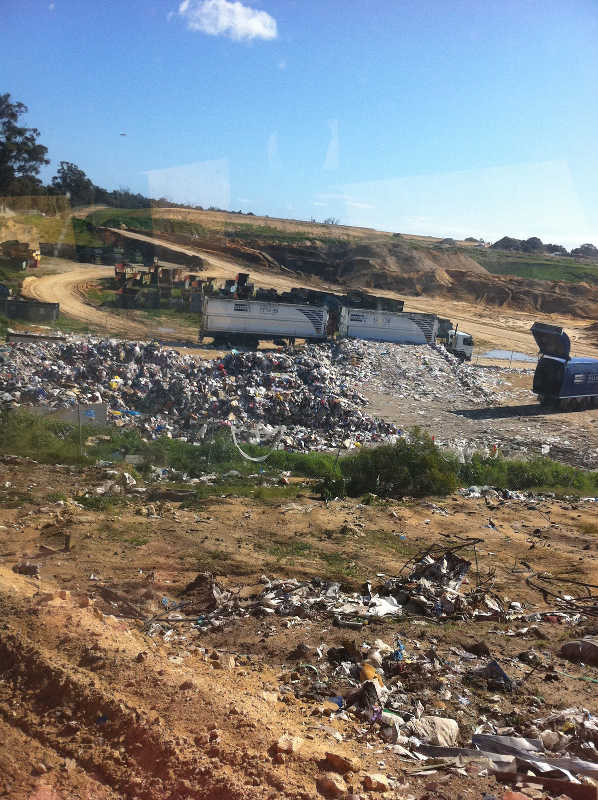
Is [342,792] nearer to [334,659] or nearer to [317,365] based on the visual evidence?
[334,659]

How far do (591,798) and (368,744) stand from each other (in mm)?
1217

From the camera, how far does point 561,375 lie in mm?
18109

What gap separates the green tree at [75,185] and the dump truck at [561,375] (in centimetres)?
3291

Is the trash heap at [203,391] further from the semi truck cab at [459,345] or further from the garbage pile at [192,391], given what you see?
the semi truck cab at [459,345]

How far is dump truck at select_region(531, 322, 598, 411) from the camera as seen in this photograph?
18.2 metres

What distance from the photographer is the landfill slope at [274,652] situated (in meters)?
3.49

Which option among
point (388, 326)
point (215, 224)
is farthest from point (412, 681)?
point (215, 224)

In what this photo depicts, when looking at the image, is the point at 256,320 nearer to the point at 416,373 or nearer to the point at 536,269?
the point at 416,373

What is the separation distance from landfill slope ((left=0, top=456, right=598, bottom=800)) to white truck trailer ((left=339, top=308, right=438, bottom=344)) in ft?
45.2

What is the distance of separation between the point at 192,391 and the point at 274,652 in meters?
9.81

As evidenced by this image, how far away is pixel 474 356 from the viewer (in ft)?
92.4

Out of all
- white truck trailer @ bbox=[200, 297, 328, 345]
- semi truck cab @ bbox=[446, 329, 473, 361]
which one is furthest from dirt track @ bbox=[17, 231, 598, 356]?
semi truck cab @ bbox=[446, 329, 473, 361]

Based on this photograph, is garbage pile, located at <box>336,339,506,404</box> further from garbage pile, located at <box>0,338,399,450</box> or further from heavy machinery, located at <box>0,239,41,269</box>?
heavy machinery, located at <box>0,239,41,269</box>

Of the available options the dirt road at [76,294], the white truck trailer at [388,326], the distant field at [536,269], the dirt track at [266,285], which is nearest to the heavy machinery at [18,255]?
the dirt track at [266,285]
